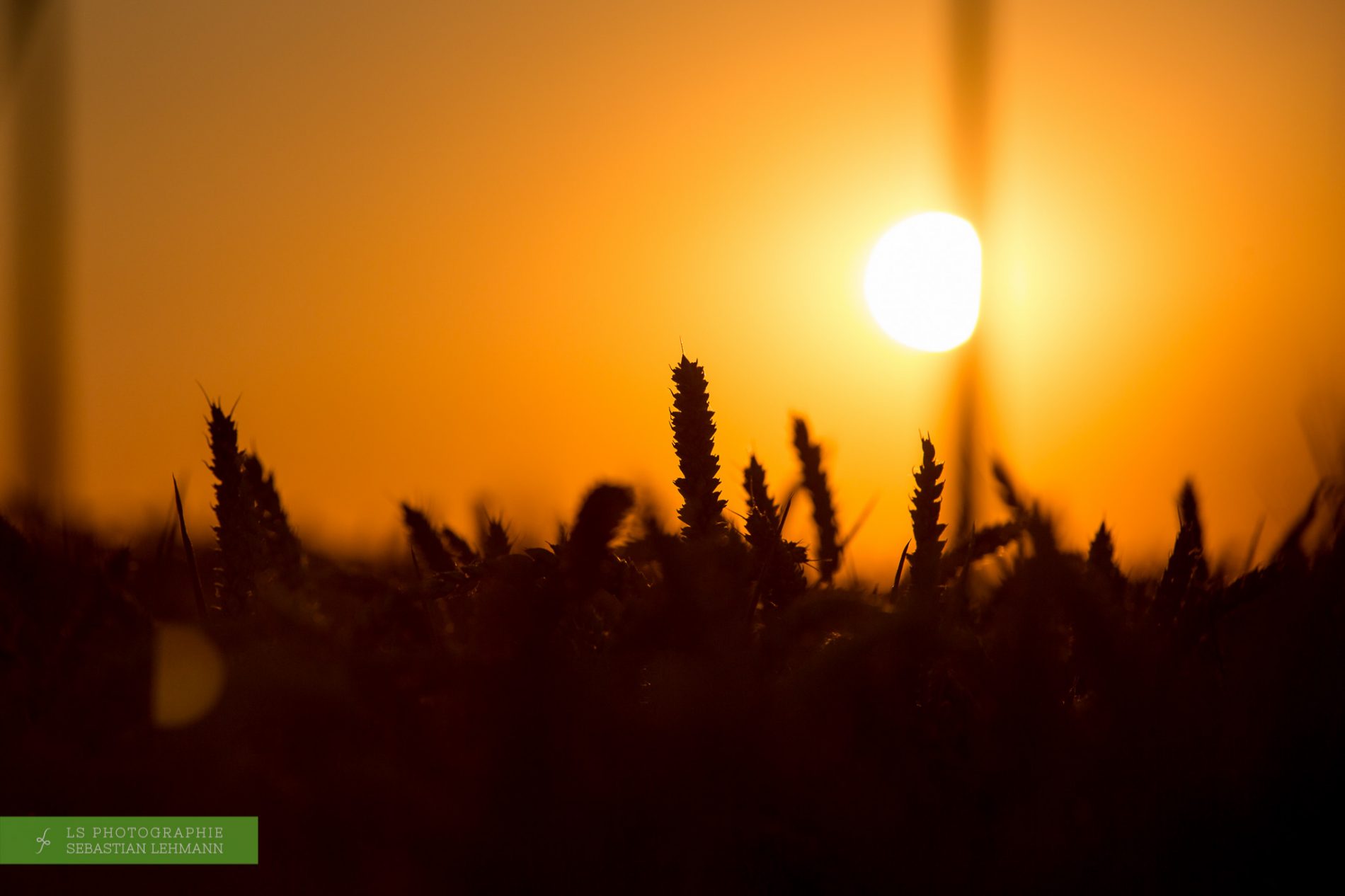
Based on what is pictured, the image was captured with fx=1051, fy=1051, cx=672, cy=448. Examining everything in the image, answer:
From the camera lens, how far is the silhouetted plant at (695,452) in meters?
1.00

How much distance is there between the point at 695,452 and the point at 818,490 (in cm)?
47

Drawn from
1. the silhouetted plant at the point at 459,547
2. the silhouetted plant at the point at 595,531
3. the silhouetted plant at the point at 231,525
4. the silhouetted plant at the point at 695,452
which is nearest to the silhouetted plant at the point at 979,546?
the silhouetted plant at the point at 695,452

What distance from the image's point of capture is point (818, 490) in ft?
4.74

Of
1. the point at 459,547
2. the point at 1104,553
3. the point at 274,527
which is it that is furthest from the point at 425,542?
the point at 1104,553

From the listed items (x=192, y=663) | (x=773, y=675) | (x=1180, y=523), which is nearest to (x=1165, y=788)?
(x=773, y=675)

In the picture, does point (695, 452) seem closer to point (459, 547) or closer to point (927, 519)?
point (927, 519)

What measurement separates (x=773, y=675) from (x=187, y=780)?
457 millimetres

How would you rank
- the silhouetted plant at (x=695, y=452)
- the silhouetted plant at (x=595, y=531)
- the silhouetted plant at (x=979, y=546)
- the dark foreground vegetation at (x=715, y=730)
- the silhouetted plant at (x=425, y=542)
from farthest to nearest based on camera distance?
the silhouetted plant at (x=425, y=542), the silhouetted plant at (x=979, y=546), the silhouetted plant at (x=695, y=452), the silhouetted plant at (x=595, y=531), the dark foreground vegetation at (x=715, y=730)

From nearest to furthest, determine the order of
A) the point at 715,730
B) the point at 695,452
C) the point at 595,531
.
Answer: the point at 715,730 < the point at 595,531 < the point at 695,452

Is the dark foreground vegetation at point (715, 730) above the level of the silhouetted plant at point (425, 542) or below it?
below

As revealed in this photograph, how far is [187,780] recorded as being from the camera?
0.75 m

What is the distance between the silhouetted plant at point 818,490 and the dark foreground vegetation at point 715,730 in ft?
1.26

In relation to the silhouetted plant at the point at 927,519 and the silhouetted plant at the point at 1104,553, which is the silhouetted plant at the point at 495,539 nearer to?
the silhouetted plant at the point at 927,519

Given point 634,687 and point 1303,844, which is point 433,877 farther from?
point 1303,844
